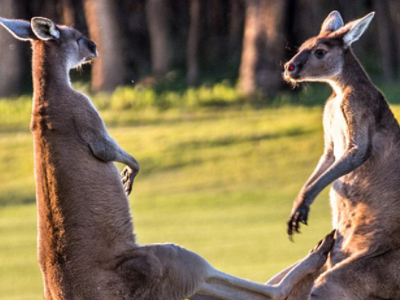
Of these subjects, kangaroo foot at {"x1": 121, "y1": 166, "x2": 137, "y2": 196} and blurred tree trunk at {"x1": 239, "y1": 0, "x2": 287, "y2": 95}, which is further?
blurred tree trunk at {"x1": 239, "y1": 0, "x2": 287, "y2": 95}

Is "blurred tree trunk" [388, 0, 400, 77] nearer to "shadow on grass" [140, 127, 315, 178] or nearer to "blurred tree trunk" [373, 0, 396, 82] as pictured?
"blurred tree trunk" [373, 0, 396, 82]

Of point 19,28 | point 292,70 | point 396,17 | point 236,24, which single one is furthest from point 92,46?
point 236,24

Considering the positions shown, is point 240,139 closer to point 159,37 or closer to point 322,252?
point 159,37

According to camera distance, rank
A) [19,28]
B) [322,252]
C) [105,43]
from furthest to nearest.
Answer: [105,43]
[19,28]
[322,252]

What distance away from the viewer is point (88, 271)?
21.2 ft

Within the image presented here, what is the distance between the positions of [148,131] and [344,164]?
1536cm

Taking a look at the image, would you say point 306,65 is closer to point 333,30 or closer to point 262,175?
point 333,30

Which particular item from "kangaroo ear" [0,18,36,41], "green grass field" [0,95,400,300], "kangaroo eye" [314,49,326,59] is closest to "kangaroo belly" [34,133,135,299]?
"kangaroo ear" [0,18,36,41]

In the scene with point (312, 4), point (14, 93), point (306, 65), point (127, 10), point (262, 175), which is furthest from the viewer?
point (127, 10)

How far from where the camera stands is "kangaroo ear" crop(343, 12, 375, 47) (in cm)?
675

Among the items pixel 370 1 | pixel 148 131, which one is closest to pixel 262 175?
pixel 148 131

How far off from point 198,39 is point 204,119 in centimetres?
813

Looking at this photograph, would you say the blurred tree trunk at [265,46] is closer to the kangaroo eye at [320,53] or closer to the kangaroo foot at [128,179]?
the kangaroo foot at [128,179]

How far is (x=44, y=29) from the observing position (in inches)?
278
